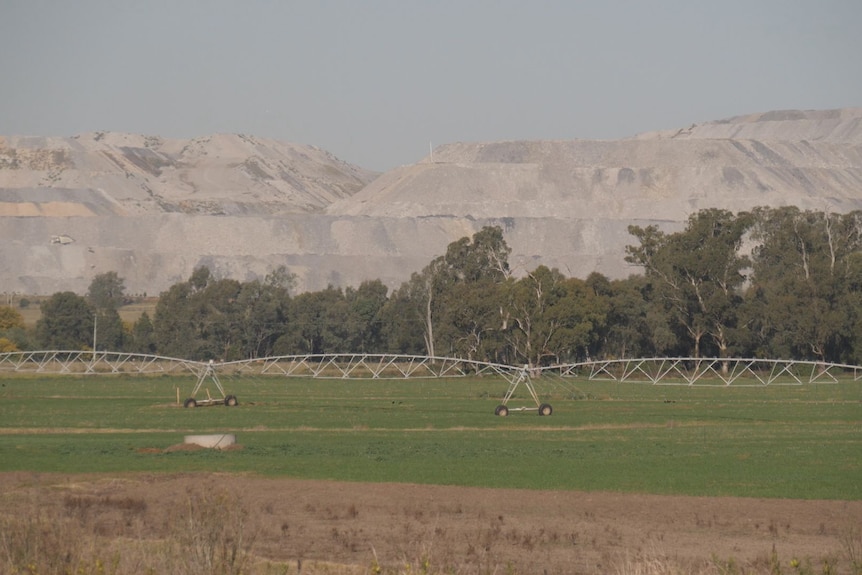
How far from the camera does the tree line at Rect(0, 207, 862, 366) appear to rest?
95.6m

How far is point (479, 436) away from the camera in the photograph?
1793 inches

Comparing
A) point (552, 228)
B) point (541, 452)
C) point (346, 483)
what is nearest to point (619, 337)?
point (541, 452)

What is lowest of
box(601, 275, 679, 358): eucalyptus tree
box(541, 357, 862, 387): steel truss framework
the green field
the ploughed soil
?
the ploughed soil

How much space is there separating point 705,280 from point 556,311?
13.0 meters

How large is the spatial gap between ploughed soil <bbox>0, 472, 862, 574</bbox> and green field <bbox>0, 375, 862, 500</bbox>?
205 cm

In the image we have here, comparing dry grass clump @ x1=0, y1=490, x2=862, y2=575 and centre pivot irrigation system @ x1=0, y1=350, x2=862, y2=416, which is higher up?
centre pivot irrigation system @ x1=0, y1=350, x2=862, y2=416

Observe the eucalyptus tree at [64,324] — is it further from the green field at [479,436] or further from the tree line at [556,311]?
the green field at [479,436]

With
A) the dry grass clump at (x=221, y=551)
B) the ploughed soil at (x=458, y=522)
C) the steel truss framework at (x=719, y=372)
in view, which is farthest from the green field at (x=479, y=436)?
the dry grass clump at (x=221, y=551)

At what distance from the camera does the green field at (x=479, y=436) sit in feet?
109

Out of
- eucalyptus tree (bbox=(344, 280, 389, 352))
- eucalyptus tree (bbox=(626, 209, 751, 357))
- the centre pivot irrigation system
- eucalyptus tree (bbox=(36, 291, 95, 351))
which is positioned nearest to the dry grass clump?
the centre pivot irrigation system

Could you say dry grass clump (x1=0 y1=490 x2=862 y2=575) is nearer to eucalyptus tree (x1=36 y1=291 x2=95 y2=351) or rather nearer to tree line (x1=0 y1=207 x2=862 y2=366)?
tree line (x1=0 y1=207 x2=862 y2=366)

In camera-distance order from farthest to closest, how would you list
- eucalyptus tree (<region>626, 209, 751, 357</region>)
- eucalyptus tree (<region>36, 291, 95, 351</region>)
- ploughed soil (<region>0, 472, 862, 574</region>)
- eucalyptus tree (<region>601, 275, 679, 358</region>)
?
eucalyptus tree (<region>36, 291, 95, 351</region>)
eucalyptus tree (<region>601, 275, 679, 358</region>)
eucalyptus tree (<region>626, 209, 751, 357</region>)
ploughed soil (<region>0, 472, 862, 574</region>)

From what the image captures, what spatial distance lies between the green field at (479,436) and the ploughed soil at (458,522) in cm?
205

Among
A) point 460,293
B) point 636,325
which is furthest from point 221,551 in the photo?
point 636,325
